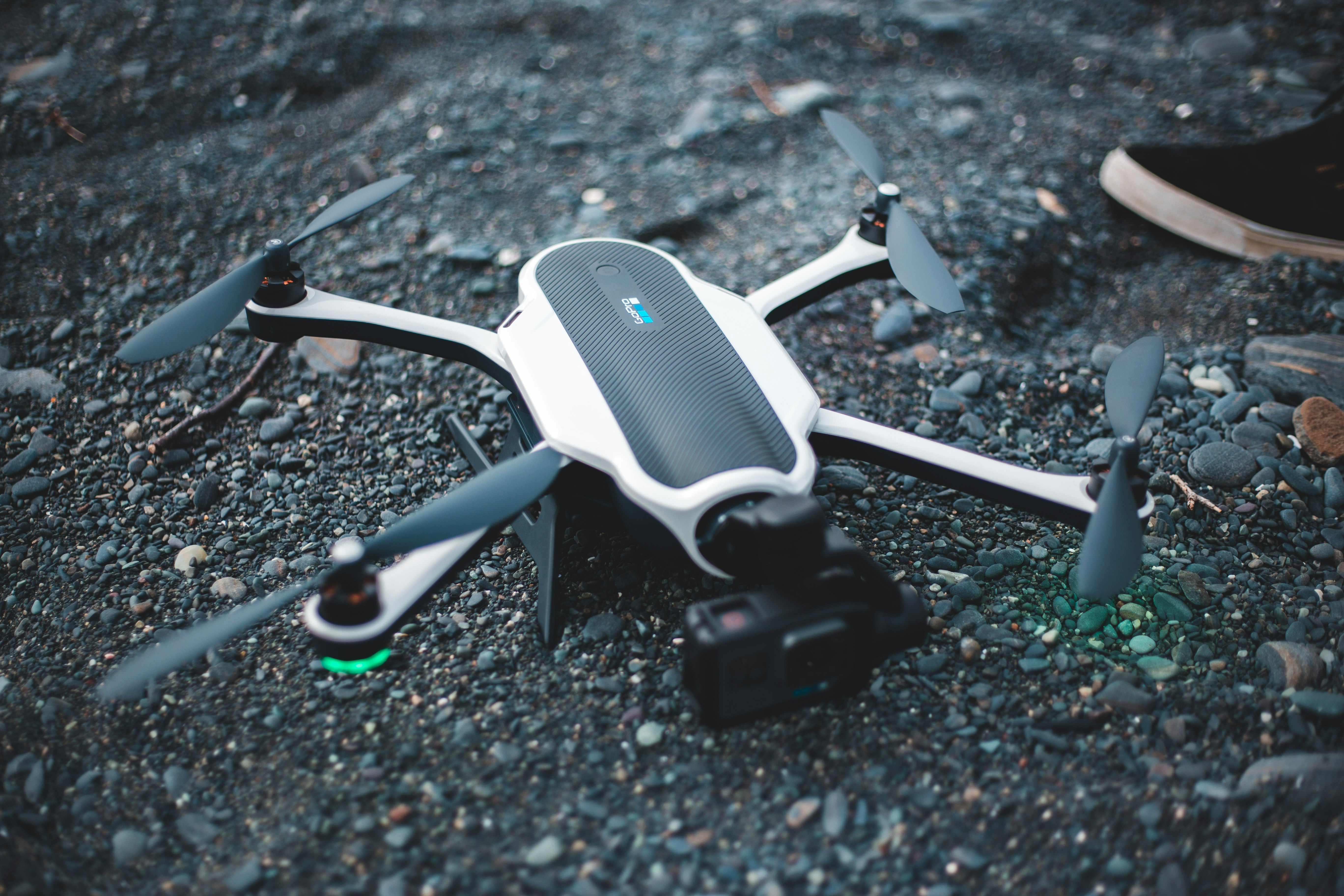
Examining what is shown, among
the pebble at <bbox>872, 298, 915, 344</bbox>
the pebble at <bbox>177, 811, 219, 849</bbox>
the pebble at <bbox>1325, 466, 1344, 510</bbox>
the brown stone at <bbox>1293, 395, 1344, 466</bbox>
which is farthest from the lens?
the pebble at <bbox>872, 298, 915, 344</bbox>

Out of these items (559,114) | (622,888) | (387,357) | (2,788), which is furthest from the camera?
(559,114)

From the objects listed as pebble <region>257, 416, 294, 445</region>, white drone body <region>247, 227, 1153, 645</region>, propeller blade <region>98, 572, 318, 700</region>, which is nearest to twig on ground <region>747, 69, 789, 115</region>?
white drone body <region>247, 227, 1153, 645</region>

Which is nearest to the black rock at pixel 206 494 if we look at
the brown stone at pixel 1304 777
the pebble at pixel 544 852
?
the pebble at pixel 544 852

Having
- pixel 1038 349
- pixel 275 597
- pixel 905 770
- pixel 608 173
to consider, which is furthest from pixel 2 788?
pixel 1038 349

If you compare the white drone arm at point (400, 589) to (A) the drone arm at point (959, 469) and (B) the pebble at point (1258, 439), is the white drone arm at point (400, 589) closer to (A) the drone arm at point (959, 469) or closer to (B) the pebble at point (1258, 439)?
(A) the drone arm at point (959, 469)

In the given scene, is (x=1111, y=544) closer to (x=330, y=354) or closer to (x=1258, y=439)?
(x=1258, y=439)

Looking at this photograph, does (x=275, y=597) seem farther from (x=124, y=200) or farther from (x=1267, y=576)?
(x=124, y=200)

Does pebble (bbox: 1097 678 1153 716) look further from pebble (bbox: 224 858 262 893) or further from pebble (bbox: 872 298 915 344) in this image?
pebble (bbox: 224 858 262 893)
